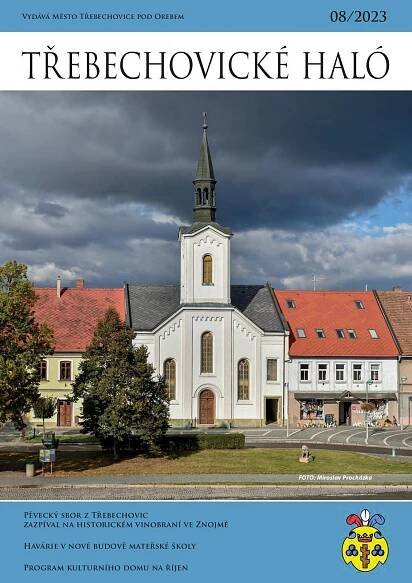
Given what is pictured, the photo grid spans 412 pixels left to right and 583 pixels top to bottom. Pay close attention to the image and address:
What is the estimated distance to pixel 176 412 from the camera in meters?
52.1

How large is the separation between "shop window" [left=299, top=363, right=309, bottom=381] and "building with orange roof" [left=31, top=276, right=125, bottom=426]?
46.7 ft

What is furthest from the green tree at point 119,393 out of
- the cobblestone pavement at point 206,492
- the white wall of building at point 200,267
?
the white wall of building at point 200,267

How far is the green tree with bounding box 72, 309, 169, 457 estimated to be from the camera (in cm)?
3494

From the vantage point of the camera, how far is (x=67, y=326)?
54531mm

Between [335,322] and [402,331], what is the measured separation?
526 cm

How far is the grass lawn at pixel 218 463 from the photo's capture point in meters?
31.8

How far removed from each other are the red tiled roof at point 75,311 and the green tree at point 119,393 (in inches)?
630

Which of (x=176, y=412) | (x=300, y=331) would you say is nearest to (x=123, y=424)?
(x=176, y=412)

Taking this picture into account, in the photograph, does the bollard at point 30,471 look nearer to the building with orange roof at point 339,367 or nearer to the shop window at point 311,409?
the building with orange roof at point 339,367

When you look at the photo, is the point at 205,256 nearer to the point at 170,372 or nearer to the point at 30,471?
the point at 170,372

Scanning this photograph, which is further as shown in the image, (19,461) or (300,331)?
(300,331)
